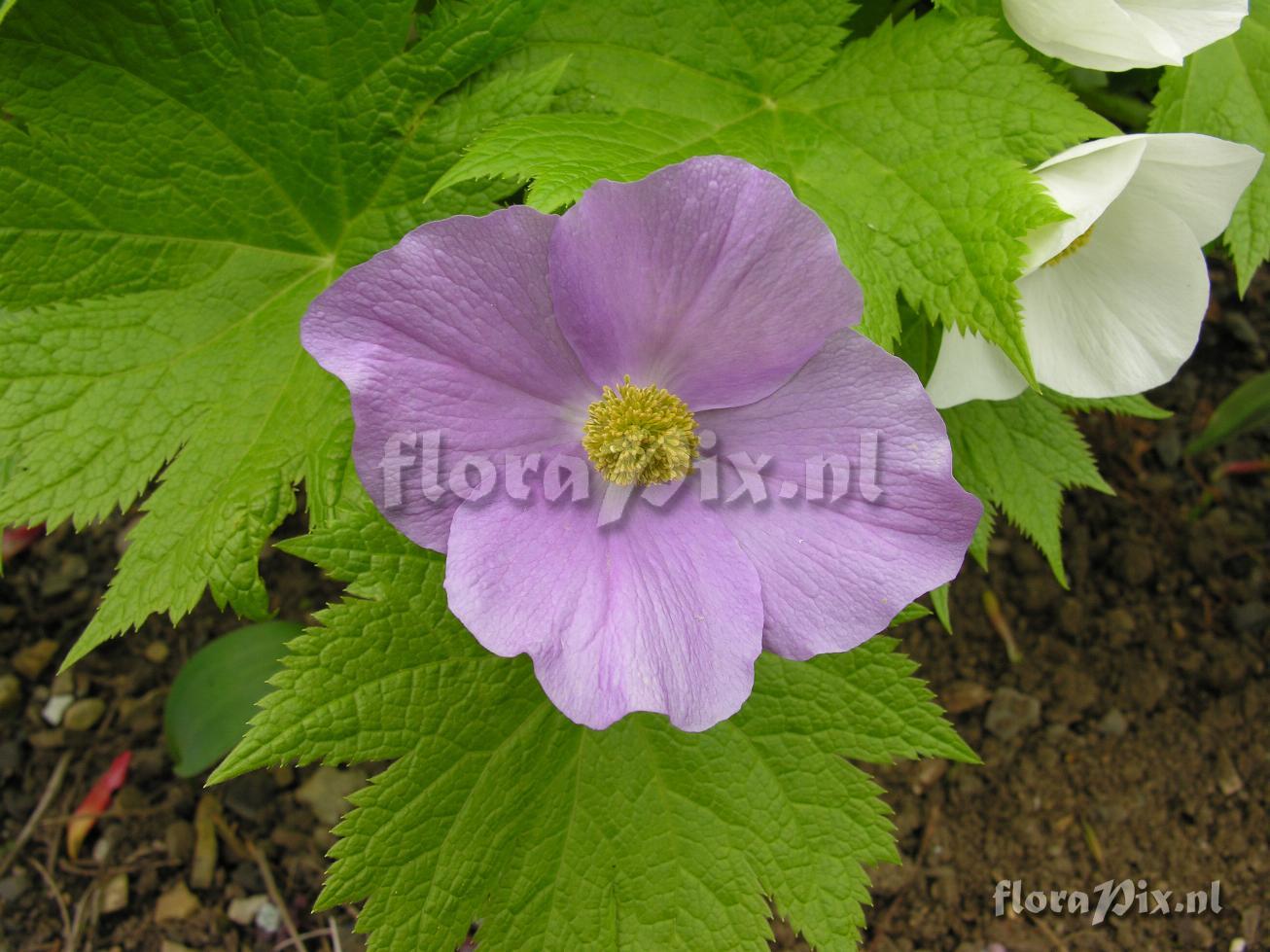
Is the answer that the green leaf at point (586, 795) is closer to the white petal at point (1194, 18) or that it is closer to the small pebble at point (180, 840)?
the white petal at point (1194, 18)

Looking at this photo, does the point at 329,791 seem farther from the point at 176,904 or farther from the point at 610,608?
the point at 610,608

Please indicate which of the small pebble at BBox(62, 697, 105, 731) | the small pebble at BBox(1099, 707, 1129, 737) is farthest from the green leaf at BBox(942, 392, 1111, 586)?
the small pebble at BBox(62, 697, 105, 731)

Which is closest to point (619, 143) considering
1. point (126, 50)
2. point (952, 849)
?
point (126, 50)

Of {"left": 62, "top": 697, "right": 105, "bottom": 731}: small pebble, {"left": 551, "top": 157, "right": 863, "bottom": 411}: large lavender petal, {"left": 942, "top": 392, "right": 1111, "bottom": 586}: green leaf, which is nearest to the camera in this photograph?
{"left": 551, "top": 157, "right": 863, "bottom": 411}: large lavender petal

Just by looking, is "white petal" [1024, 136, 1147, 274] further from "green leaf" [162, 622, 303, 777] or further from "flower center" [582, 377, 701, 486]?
"green leaf" [162, 622, 303, 777]

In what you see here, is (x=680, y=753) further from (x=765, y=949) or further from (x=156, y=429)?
(x=156, y=429)

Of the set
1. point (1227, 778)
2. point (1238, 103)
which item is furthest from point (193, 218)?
point (1227, 778)
